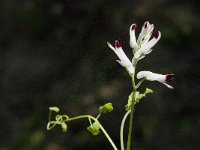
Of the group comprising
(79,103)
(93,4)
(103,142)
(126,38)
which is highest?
(93,4)

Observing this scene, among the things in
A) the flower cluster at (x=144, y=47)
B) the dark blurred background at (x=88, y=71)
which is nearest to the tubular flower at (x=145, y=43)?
the flower cluster at (x=144, y=47)

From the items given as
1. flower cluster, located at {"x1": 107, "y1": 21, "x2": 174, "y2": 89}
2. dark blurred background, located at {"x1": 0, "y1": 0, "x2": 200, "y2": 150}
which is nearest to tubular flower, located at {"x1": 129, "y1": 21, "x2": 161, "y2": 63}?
flower cluster, located at {"x1": 107, "y1": 21, "x2": 174, "y2": 89}

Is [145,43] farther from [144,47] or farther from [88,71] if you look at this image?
[88,71]

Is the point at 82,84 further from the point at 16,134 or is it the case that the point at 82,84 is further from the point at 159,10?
the point at 159,10

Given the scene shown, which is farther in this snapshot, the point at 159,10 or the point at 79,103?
the point at 159,10

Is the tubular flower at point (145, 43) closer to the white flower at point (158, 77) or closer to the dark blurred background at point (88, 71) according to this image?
the white flower at point (158, 77)

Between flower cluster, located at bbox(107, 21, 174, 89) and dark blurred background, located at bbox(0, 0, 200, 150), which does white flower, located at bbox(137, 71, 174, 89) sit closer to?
flower cluster, located at bbox(107, 21, 174, 89)

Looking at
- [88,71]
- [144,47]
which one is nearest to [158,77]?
[144,47]

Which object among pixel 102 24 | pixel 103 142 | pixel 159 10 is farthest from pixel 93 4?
pixel 103 142
